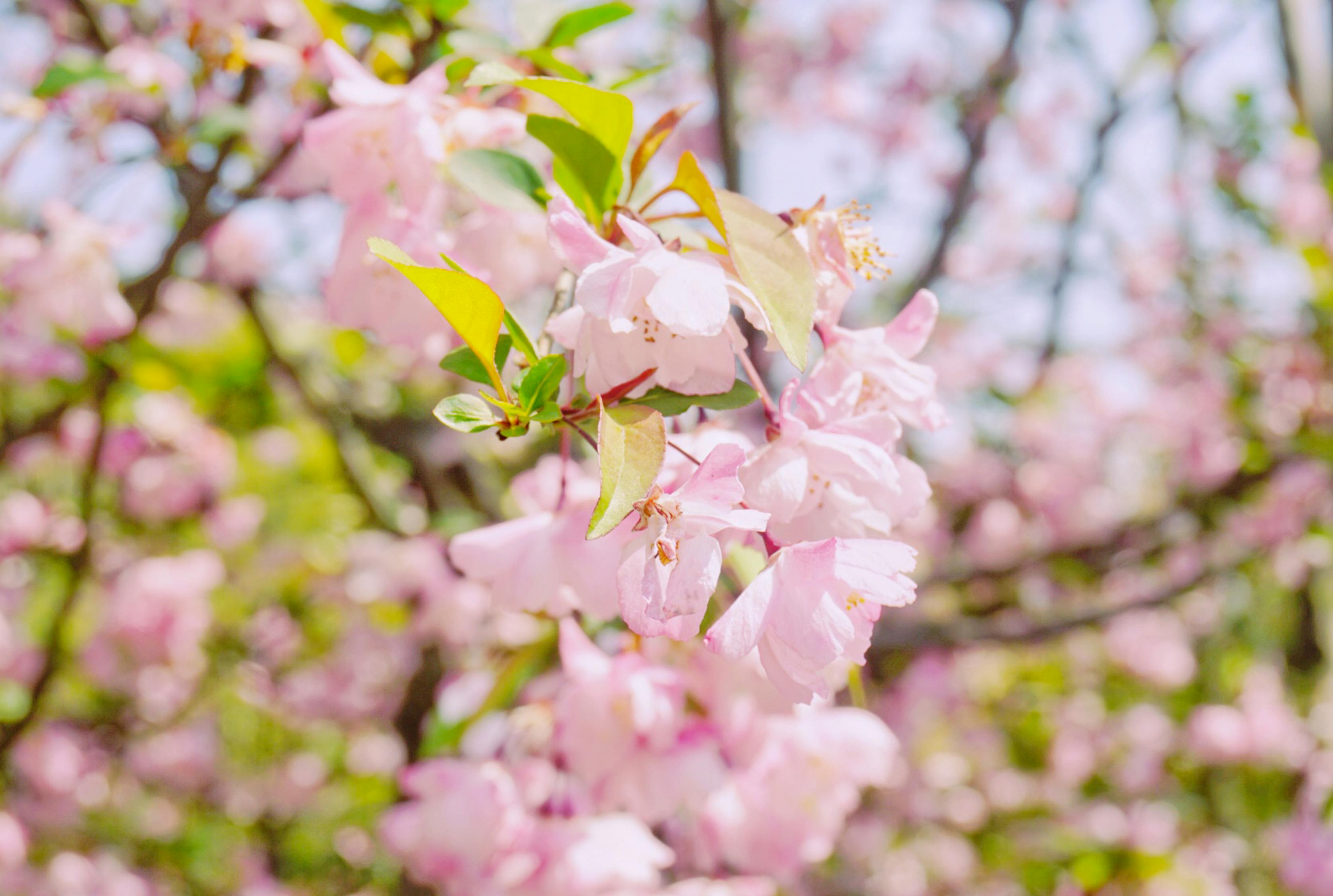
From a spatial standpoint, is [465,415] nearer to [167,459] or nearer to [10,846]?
[167,459]

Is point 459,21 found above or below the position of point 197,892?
above

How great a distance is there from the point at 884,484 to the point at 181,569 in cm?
259

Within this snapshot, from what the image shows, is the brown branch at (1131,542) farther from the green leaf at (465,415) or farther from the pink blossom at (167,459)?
the green leaf at (465,415)

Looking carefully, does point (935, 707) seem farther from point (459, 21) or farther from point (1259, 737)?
point (459, 21)

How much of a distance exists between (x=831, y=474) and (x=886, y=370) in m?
0.10

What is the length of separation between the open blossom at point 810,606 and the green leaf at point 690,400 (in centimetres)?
10

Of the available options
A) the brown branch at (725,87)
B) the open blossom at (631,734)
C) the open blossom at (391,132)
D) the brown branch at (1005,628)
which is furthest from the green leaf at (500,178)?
the brown branch at (1005,628)

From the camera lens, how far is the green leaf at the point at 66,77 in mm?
1098

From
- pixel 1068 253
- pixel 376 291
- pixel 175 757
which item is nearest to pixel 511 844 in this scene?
pixel 376 291

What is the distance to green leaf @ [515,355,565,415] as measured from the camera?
0.57m

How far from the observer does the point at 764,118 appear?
16.3 feet

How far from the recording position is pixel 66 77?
1.11 meters

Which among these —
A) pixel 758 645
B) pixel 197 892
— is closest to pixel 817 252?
pixel 758 645

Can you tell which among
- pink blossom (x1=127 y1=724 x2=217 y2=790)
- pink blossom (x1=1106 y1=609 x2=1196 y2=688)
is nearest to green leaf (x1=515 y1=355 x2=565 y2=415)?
pink blossom (x1=127 y1=724 x2=217 y2=790)
